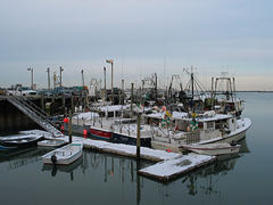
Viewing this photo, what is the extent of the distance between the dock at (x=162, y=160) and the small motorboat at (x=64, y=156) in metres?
2.02

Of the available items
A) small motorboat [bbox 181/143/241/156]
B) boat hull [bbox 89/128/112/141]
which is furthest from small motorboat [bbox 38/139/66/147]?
small motorboat [bbox 181/143/241/156]

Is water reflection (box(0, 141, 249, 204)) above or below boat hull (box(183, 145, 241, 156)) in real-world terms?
below

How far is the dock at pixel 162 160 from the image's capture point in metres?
13.9

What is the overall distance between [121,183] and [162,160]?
3426 mm

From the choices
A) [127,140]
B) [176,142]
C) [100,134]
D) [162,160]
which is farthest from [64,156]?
[176,142]

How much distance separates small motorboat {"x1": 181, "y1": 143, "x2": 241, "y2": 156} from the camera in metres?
18.0

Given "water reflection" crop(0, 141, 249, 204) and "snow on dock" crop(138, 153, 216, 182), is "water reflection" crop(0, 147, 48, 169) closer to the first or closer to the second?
"water reflection" crop(0, 141, 249, 204)

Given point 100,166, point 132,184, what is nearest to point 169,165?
point 132,184

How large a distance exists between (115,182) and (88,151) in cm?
651

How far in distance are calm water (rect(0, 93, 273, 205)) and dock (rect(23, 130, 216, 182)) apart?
0.39 meters

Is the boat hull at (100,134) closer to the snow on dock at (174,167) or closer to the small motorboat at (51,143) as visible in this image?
the small motorboat at (51,143)

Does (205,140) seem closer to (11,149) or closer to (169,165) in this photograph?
(169,165)

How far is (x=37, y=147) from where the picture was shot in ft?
71.7

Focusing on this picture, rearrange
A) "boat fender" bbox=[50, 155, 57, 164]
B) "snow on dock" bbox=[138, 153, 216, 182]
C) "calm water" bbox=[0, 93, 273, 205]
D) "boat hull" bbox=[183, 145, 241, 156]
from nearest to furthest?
"calm water" bbox=[0, 93, 273, 205]
"snow on dock" bbox=[138, 153, 216, 182]
"boat fender" bbox=[50, 155, 57, 164]
"boat hull" bbox=[183, 145, 241, 156]
